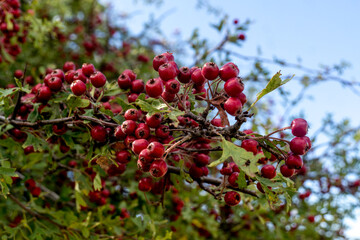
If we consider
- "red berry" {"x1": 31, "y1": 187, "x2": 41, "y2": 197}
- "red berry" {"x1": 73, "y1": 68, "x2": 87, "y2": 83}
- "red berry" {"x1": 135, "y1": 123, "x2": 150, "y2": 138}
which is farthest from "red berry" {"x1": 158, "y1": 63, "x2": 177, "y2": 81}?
"red berry" {"x1": 31, "y1": 187, "x2": 41, "y2": 197}

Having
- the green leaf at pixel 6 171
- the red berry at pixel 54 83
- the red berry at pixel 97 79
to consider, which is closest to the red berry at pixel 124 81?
the red berry at pixel 97 79

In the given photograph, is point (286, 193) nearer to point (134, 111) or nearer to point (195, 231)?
point (134, 111)

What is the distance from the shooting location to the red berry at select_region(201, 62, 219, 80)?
1.73 metres

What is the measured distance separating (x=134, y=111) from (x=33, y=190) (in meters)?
1.72

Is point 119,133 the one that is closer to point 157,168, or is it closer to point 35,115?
point 157,168

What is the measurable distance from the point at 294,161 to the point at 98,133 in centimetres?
111

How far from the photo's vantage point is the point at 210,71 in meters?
1.74

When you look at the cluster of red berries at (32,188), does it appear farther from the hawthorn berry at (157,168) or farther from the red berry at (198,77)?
the red berry at (198,77)

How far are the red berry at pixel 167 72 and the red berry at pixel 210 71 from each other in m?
0.17

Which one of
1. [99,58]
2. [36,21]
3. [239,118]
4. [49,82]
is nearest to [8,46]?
[36,21]

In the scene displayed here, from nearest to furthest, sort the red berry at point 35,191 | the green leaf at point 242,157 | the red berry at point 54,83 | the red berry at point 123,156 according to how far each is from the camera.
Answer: the green leaf at point 242,157 → the red berry at point 123,156 → the red berry at point 54,83 → the red berry at point 35,191

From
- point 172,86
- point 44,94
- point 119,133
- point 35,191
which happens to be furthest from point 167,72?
point 35,191

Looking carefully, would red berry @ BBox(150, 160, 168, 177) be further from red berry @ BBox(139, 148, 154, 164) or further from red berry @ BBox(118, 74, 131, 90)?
red berry @ BBox(118, 74, 131, 90)

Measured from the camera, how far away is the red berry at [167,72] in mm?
1775
